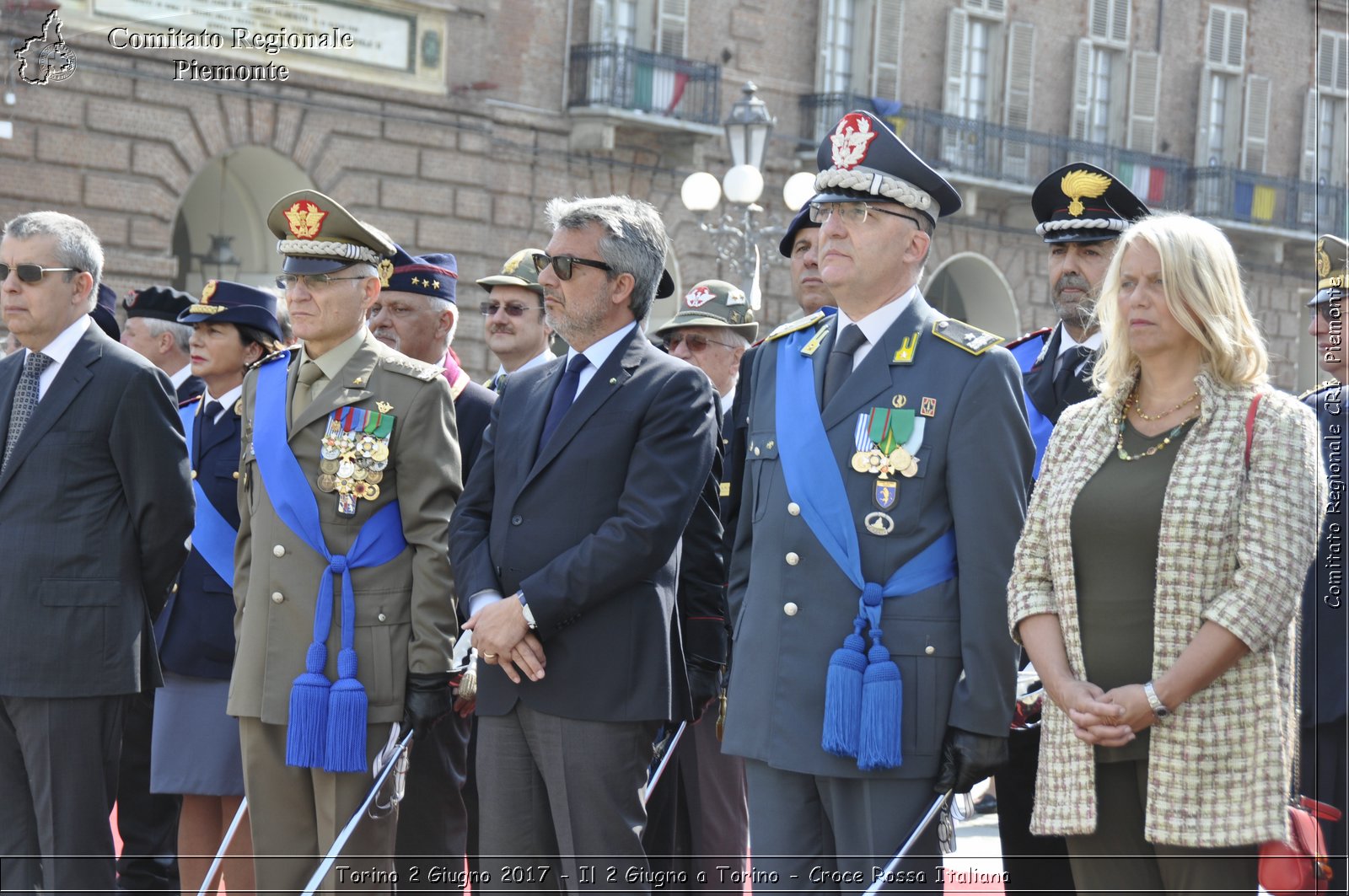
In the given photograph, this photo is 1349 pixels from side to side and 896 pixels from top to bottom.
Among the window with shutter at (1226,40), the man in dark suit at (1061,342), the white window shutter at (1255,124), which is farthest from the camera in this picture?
the white window shutter at (1255,124)

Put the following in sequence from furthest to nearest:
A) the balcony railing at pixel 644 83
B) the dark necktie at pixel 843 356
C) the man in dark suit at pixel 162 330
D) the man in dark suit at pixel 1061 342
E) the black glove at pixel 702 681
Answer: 1. the balcony railing at pixel 644 83
2. the man in dark suit at pixel 162 330
3. the black glove at pixel 702 681
4. the man in dark suit at pixel 1061 342
5. the dark necktie at pixel 843 356

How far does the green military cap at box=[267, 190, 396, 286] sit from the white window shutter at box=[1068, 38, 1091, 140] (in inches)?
864

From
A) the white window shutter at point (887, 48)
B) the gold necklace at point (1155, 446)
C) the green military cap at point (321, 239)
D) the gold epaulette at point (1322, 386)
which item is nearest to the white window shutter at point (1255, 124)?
the white window shutter at point (887, 48)

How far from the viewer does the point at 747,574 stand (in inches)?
→ 169

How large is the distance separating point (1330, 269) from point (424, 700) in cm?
274

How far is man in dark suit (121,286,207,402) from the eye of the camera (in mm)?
7348

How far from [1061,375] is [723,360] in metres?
2.11

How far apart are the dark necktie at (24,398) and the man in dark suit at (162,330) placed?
6.39ft

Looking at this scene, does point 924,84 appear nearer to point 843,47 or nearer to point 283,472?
point 843,47

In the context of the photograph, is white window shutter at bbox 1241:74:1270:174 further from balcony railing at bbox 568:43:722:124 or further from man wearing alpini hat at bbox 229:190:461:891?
man wearing alpini hat at bbox 229:190:461:891

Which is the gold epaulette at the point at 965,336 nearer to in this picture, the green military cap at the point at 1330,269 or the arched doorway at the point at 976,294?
the green military cap at the point at 1330,269

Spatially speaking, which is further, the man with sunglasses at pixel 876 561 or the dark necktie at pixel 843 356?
the dark necktie at pixel 843 356

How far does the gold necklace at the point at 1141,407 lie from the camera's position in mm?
3801

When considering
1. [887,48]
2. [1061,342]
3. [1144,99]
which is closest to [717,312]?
[1061,342]
